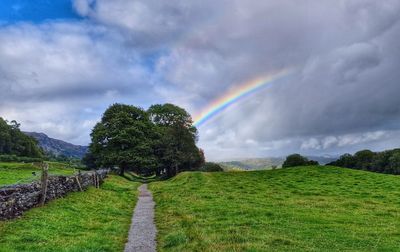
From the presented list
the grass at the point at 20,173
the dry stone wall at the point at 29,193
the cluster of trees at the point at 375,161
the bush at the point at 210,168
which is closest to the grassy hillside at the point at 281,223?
the dry stone wall at the point at 29,193

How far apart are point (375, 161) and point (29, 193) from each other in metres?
130

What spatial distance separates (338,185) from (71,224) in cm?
3919

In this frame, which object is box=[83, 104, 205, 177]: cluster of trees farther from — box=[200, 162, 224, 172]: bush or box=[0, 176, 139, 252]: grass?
box=[0, 176, 139, 252]: grass

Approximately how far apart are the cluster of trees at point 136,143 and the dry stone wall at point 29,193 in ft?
181

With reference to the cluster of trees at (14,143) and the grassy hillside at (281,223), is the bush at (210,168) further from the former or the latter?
the cluster of trees at (14,143)

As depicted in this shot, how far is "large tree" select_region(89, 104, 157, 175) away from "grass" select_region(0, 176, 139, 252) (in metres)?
63.9

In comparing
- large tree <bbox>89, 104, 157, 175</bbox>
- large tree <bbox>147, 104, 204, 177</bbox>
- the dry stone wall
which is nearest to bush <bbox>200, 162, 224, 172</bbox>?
large tree <bbox>147, 104, 204, 177</bbox>

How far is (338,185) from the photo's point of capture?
2018 inches

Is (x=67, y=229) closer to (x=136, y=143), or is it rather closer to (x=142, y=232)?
(x=142, y=232)

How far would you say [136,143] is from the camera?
3841 inches

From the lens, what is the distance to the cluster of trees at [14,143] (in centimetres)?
18212

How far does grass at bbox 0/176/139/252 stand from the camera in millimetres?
16984

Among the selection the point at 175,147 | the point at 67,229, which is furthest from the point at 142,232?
the point at 175,147

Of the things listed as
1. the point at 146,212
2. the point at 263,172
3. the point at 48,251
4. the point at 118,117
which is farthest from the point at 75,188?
the point at 118,117
